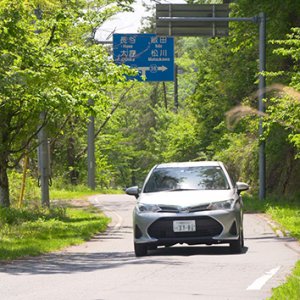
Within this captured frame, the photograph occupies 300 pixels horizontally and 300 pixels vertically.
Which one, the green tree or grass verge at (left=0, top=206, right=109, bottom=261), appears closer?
grass verge at (left=0, top=206, right=109, bottom=261)

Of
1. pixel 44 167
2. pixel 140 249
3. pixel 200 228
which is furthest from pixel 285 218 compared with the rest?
pixel 200 228

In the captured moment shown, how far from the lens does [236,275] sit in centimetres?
1340

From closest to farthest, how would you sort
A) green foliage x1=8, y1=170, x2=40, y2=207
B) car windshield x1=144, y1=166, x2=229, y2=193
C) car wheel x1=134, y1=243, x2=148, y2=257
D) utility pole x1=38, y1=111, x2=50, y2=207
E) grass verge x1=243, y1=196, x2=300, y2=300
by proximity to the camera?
1. grass verge x1=243, y1=196, x2=300, y2=300
2. car wheel x1=134, y1=243, x2=148, y2=257
3. car windshield x1=144, y1=166, x2=229, y2=193
4. utility pole x1=38, y1=111, x2=50, y2=207
5. green foliage x1=8, y1=170, x2=40, y2=207

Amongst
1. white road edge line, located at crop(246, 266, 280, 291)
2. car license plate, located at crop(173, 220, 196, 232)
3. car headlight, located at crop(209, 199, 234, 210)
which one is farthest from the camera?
car headlight, located at crop(209, 199, 234, 210)

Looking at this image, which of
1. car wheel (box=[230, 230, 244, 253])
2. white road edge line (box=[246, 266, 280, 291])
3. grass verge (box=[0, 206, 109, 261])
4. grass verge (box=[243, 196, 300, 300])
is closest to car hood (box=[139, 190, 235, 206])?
car wheel (box=[230, 230, 244, 253])

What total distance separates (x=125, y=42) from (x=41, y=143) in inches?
437

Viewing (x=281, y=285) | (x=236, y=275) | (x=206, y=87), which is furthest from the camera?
(x=206, y=87)

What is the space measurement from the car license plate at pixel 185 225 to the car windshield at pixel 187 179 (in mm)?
1126

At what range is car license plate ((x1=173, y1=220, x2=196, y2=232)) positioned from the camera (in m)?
17.5

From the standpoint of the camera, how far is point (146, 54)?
1634 inches

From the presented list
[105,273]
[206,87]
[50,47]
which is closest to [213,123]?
[206,87]

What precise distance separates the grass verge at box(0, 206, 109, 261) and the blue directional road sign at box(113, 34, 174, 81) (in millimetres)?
9318

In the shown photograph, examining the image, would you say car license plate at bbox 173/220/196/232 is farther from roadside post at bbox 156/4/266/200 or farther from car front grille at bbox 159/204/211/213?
roadside post at bbox 156/4/266/200

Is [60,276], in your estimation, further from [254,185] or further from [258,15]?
[254,185]
